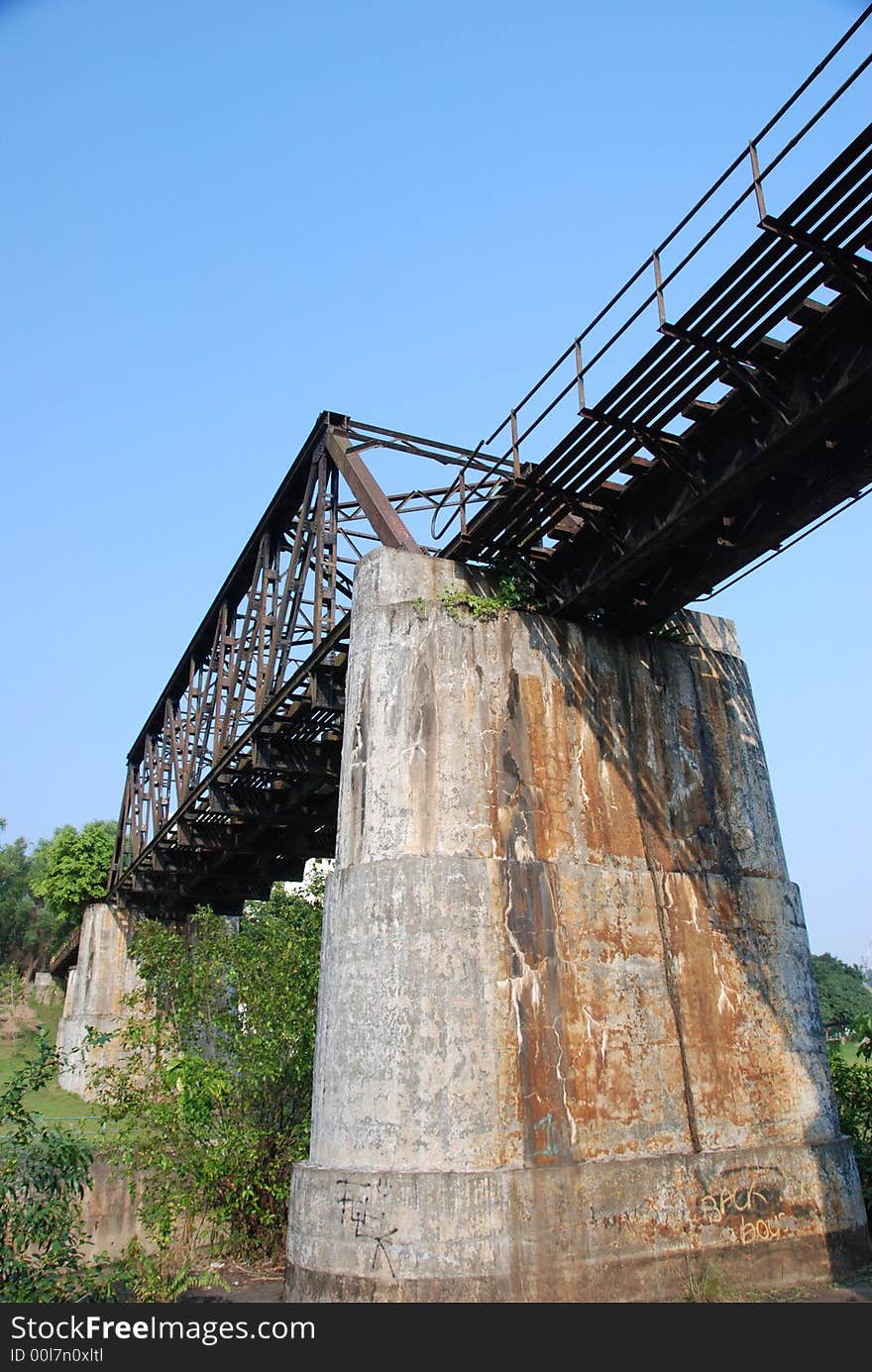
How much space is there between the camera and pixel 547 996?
1076cm

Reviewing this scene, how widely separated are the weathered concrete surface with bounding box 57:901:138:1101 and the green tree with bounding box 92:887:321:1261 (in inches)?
653

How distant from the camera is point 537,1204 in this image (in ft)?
31.8

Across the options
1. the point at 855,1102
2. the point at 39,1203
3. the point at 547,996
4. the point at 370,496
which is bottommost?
the point at 39,1203

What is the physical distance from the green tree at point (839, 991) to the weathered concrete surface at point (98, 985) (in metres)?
68.7

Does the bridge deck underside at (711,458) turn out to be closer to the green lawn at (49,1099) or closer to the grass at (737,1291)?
the grass at (737,1291)

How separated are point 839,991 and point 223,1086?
9706 centimetres

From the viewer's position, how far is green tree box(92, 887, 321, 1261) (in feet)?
42.4

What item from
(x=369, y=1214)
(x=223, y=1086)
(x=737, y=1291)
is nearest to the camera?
(x=369, y=1214)

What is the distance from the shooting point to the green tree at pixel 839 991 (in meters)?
91.1

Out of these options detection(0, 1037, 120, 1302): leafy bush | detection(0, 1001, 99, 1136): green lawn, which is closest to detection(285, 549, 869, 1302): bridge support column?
detection(0, 1037, 120, 1302): leafy bush

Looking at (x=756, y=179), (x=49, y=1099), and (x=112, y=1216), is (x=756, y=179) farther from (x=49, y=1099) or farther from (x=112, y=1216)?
(x=49, y=1099)

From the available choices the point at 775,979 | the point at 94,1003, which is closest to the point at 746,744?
the point at 775,979

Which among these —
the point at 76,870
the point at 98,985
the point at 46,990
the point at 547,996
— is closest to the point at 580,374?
the point at 547,996

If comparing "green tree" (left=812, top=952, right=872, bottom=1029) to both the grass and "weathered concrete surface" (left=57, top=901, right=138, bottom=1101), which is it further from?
the grass
